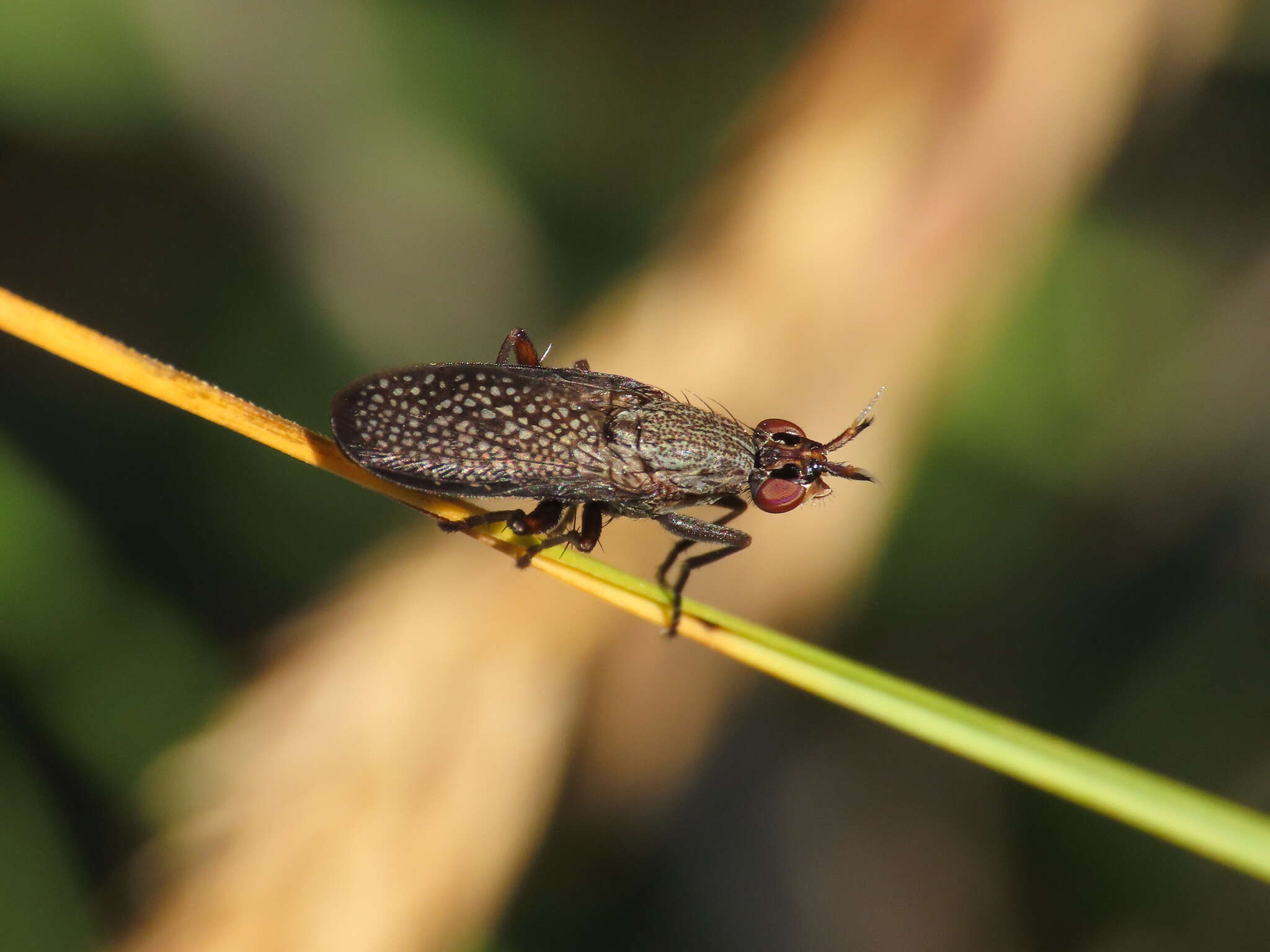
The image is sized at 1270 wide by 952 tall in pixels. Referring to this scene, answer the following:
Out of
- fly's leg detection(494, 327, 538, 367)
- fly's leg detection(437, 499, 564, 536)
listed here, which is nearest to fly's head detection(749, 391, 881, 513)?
fly's leg detection(437, 499, 564, 536)

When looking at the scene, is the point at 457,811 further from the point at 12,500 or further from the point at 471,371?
the point at 12,500

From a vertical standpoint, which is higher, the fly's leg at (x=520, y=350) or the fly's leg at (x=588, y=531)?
the fly's leg at (x=520, y=350)

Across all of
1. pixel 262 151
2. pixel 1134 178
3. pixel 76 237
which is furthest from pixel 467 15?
pixel 1134 178

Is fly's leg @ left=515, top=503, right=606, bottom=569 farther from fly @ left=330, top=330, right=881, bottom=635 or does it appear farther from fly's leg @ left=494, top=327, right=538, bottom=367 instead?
fly's leg @ left=494, top=327, right=538, bottom=367

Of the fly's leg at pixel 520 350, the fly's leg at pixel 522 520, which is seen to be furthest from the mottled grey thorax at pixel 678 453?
the fly's leg at pixel 520 350

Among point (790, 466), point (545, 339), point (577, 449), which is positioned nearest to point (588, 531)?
point (577, 449)

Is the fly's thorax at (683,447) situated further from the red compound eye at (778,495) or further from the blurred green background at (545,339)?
the blurred green background at (545,339)

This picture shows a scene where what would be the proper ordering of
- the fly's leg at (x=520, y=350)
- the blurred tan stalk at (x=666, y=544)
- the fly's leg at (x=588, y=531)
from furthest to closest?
the fly's leg at (x=520, y=350), the fly's leg at (x=588, y=531), the blurred tan stalk at (x=666, y=544)
